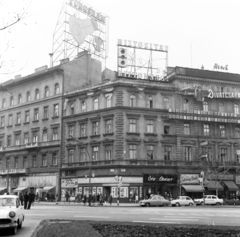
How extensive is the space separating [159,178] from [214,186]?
339 inches

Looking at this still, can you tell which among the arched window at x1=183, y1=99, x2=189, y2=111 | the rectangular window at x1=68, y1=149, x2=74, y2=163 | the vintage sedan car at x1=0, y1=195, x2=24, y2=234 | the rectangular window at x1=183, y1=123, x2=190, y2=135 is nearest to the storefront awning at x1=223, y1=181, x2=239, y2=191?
the rectangular window at x1=183, y1=123, x2=190, y2=135

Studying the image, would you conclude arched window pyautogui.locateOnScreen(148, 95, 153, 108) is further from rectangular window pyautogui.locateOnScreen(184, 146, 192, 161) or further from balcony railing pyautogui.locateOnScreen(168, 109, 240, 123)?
rectangular window pyautogui.locateOnScreen(184, 146, 192, 161)

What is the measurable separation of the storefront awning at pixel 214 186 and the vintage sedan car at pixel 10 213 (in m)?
41.8

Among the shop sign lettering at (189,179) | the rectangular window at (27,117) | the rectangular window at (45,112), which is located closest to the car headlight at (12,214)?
the shop sign lettering at (189,179)

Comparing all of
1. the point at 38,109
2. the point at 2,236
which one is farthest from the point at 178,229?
the point at 38,109

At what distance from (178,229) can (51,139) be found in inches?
1934

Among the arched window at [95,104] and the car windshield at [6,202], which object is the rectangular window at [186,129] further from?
the car windshield at [6,202]

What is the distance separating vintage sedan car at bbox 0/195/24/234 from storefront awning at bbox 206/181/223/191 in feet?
137

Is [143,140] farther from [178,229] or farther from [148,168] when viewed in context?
[178,229]

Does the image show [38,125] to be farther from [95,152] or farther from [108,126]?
[108,126]

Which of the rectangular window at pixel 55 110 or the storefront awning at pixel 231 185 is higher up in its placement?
the rectangular window at pixel 55 110

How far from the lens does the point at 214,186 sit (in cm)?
5684

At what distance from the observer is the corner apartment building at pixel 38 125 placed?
62094mm

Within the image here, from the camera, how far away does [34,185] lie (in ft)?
209
